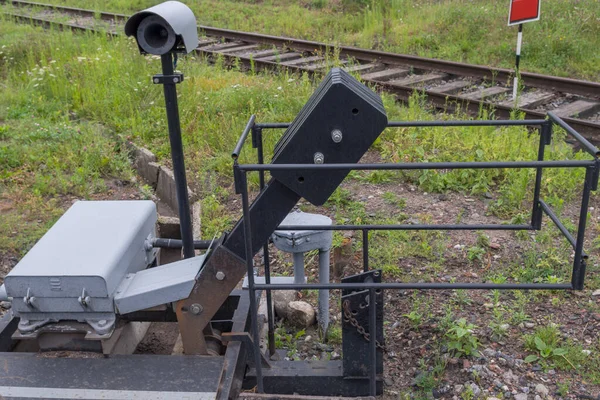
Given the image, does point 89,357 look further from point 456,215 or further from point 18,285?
point 456,215

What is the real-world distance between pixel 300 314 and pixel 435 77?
637 centimetres

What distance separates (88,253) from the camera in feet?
9.32

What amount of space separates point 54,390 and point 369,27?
37.0 ft

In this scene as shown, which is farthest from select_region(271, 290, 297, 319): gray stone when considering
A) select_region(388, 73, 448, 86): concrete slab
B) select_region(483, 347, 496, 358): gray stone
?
select_region(388, 73, 448, 86): concrete slab

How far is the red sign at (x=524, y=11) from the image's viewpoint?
879cm

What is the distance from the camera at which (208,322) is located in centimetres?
292

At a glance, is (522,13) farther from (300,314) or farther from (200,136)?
(300,314)

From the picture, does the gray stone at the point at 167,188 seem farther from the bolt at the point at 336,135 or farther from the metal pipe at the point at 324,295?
the bolt at the point at 336,135

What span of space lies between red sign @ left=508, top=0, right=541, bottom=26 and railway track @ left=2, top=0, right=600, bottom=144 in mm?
750

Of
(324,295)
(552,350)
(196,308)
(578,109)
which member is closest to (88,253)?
(196,308)

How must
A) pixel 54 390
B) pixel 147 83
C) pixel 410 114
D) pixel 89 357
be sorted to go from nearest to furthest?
1. pixel 54 390
2. pixel 89 357
3. pixel 410 114
4. pixel 147 83

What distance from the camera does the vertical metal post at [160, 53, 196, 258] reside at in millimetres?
2975

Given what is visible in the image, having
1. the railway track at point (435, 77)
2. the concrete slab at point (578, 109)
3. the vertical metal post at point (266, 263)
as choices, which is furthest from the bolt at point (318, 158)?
the concrete slab at point (578, 109)

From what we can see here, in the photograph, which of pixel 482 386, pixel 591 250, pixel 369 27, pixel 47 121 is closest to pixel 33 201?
pixel 47 121
